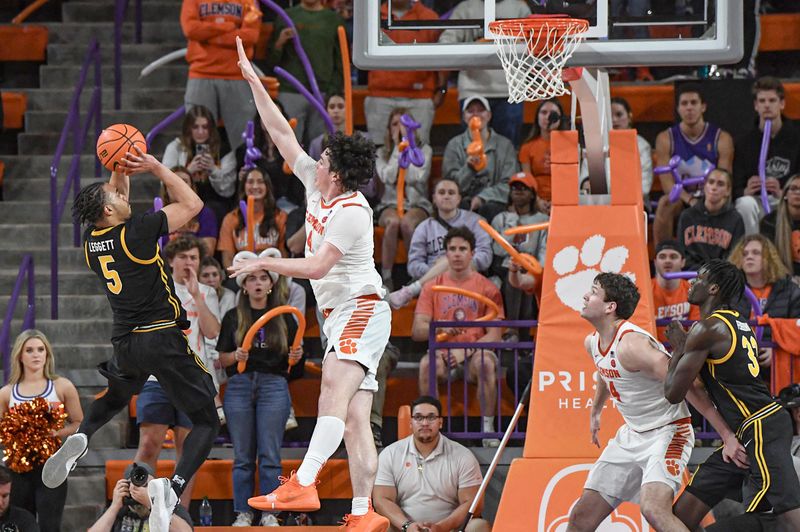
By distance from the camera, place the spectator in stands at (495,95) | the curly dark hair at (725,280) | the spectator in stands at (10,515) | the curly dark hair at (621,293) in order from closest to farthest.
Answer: the curly dark hair at (725,280) → the curly dark hair at (621,293) → the spectator in stands at (10,515) → the spectator in stands at (495,95)

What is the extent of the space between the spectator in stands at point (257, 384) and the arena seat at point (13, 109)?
415 centimetres

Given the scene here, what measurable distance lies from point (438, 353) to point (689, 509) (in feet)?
10.7

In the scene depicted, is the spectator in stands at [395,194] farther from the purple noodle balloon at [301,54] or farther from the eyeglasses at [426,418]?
the eyeglasses at [426,418]

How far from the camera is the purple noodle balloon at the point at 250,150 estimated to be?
37.6 feet

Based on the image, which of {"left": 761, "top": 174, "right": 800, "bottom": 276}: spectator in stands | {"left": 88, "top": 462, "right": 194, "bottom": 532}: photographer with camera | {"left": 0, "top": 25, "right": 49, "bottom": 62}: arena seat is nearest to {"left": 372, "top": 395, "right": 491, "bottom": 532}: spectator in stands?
{"left": 88, "top": 462, "right": 194, "bottom": 532}: photographer with camera

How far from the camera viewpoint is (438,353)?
35.8ft

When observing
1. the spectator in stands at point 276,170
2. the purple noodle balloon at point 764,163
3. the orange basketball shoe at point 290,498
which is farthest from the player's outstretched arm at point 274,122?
the purple noodle balloon at point 764,163

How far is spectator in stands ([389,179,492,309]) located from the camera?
1135 centimetres

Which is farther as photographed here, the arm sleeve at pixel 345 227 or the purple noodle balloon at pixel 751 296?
the purple noodle balloon at pixel 751 296

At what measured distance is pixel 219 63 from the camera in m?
12.5

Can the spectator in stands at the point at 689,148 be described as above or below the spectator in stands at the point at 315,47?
below

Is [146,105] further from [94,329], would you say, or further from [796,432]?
[796,432]

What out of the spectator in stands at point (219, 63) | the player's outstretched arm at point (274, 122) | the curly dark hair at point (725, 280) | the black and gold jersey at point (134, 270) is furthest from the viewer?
the spectator in stands at point (219, 63)

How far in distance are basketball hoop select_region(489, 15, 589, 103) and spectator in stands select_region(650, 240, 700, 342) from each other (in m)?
2.76
